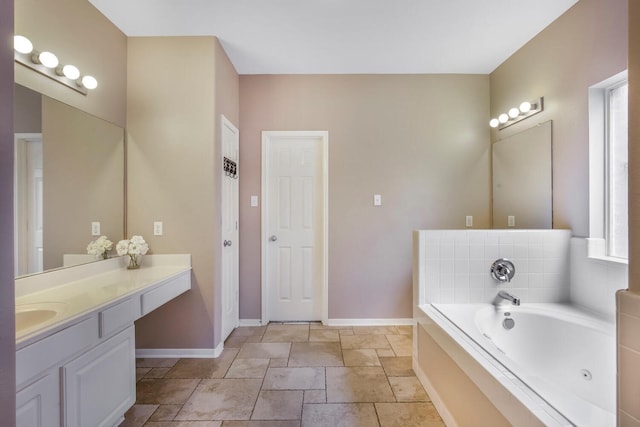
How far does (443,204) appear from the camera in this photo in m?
3.04

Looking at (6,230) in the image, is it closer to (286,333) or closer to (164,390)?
(164,390)

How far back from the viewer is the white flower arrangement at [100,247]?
2064 mm

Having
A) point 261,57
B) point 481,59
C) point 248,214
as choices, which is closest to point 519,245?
point 481,59

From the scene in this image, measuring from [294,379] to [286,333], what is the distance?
31.1 inches

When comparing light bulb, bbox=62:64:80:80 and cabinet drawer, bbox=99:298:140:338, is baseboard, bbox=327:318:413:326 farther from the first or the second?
light bulb, bbox=62:64:80:80

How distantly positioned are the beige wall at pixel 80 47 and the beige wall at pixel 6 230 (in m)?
1.43

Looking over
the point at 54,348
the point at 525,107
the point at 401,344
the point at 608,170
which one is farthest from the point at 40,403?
the point at 525,107

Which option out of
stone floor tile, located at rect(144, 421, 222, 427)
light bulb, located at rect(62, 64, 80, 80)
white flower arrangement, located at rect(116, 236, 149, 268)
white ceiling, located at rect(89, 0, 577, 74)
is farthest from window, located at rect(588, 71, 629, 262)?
light bulb, located at rect(62, 64, 80, 80)

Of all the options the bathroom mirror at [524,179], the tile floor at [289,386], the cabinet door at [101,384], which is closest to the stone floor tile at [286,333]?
the tile floor at [289,386]

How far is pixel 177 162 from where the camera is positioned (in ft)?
7.82

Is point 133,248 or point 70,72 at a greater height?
point 70,72

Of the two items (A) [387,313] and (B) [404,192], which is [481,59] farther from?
(A) [387,313]

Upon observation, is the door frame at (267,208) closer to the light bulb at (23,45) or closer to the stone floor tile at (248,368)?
the stone floor tile at (248,368)

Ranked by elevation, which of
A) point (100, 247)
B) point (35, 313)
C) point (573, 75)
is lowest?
point (35, 313)
